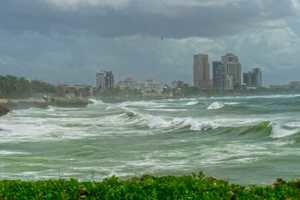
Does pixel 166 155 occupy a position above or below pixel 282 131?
below

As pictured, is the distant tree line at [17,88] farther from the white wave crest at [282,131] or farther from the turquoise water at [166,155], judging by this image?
the white wave crest at [282,131]

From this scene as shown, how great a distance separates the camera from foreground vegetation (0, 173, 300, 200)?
21.6 ft

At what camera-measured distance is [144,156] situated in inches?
843

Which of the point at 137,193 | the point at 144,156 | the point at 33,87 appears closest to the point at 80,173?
the point at 144,156

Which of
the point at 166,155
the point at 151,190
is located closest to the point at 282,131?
the point at 166,155

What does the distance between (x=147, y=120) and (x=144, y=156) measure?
81.8 ft

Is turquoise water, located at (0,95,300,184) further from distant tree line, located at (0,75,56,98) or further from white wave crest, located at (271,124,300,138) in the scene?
distant tree line, located at (0,75,56,98)

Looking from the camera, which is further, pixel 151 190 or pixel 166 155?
pixel 166 155

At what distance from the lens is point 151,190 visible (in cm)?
670

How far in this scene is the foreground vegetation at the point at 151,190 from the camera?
6.60 metres

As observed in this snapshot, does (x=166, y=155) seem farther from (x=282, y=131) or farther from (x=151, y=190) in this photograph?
(x=151, y=190)

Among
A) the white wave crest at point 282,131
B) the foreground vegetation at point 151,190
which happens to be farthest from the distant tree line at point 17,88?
the foreground vegetation at point 151,190

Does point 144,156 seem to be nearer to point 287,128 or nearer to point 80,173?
point 80,173

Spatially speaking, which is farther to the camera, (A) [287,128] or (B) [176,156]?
(A) [287,128]
